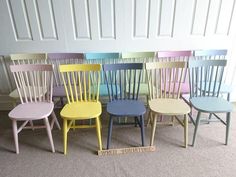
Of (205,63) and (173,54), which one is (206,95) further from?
(173,54)

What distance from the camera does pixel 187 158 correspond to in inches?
72.9

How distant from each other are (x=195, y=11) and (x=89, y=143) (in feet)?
6.78

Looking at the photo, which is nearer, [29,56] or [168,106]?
[168,106]

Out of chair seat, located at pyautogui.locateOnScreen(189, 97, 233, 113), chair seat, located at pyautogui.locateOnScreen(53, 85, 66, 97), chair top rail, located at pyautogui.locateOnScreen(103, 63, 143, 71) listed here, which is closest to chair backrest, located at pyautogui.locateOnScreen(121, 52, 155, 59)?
chair top rail, located at pyautogui.locateOnScreen(103, 63, 143, 71)

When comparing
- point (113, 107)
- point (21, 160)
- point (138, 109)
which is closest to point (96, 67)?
point (113, 107)

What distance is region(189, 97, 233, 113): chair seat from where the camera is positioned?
1.85 meters

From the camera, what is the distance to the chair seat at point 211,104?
72.7 inches

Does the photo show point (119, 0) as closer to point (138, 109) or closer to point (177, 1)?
point (177, 1)

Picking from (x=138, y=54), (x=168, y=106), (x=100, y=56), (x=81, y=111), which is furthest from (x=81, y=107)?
(x=138, y=54)

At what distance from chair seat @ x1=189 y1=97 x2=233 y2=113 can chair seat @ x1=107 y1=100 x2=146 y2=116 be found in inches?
22.6

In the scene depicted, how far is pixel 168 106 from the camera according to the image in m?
1.92

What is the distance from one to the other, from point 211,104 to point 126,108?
893mm

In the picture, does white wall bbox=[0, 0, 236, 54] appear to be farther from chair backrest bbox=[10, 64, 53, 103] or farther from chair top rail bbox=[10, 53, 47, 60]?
chair backrest bbox=[10, 64, 53, 103]

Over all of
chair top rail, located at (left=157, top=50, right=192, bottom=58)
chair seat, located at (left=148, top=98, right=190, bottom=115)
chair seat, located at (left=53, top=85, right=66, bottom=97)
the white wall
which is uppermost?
the white wall
